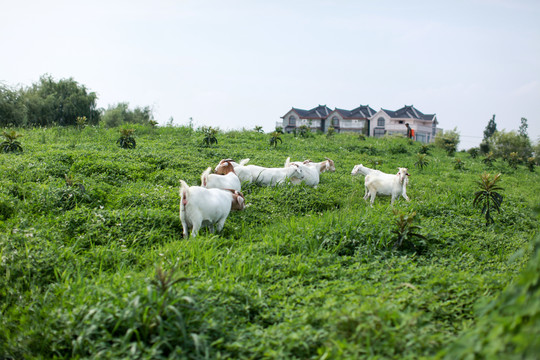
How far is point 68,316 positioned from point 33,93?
22.2 meters

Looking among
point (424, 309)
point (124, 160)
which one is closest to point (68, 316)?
point (424, 309)

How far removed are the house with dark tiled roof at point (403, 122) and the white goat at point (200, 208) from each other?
157ft

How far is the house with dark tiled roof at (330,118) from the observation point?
52.9 m

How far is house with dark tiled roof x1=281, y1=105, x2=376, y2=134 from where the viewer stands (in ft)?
174

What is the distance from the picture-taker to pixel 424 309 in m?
3.75

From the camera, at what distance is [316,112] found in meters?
55.7

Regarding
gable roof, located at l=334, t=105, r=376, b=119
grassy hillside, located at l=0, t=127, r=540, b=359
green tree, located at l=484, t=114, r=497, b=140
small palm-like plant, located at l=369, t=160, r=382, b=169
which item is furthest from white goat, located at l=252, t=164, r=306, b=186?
green tree, located at l=484, t=114, r=497, b=140

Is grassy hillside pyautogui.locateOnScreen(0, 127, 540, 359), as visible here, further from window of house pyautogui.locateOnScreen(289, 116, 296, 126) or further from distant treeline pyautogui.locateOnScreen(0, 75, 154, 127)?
window of house pyautogui.locateOnScreen(289, 116, 296, 126)

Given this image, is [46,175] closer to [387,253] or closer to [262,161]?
[262,161]

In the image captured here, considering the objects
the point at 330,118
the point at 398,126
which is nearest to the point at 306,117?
the point at 330,118

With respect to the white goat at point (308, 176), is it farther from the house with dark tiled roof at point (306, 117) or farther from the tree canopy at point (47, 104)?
the house with dark tiled roof at point (306, 117)

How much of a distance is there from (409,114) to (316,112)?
39.7 feet

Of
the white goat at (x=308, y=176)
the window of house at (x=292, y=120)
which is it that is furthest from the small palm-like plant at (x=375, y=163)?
the window of house at (x=292, y=120)

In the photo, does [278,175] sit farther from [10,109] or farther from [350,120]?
[350,120]
